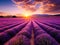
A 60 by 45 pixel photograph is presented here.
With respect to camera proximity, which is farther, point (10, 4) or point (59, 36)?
point (10, 4)

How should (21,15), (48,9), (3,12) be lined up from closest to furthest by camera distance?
(3,12), (21,15), (48,9)

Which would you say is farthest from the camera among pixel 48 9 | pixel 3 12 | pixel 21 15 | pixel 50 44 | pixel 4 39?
pixel 48 9

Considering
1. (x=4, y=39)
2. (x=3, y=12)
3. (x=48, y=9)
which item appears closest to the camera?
(x=4, y=39)

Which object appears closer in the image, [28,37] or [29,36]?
[28,37]

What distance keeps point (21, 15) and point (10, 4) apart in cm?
156

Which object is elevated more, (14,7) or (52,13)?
(14,7)

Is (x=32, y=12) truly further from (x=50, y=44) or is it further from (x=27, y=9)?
(x=50, y=44)

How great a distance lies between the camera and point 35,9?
15.0 m

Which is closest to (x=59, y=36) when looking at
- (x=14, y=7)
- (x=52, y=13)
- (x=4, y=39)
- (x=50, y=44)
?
(x=50, y=44)

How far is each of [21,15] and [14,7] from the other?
1094 millimetres

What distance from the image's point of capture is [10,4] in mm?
13414

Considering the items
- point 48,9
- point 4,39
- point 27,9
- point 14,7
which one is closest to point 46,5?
point 48,9

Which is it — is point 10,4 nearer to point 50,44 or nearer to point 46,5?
point 46,5

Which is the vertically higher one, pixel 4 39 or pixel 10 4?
pixel 10 4
